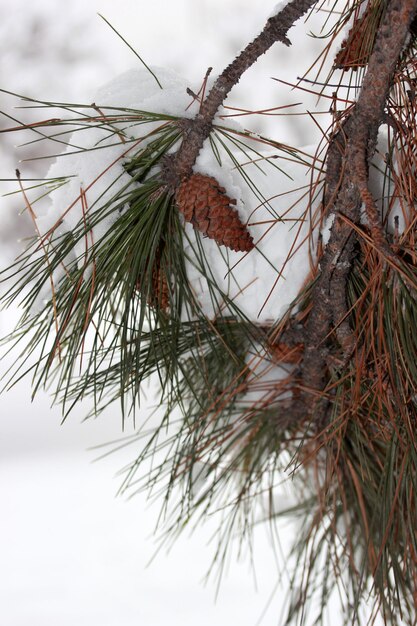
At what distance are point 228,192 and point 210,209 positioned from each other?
18 mm

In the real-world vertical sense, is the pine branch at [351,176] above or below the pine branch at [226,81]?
below

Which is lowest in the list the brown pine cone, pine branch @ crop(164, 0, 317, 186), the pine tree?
the pine tree

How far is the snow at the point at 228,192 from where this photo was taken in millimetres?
313

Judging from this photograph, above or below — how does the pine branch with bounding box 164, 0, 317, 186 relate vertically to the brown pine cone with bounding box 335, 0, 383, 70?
below

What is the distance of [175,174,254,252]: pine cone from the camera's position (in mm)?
303

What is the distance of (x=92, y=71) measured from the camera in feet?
3.72

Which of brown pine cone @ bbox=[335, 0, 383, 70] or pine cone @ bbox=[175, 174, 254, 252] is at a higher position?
brown pine cone @ bbox=[335, 0, 383, 70]

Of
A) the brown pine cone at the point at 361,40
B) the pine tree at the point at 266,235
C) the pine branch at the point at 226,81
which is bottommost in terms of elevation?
the pine tree at the point at 266,235

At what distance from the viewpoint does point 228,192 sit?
0.32 m

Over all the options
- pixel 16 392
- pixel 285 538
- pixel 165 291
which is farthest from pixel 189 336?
pixel 16 392

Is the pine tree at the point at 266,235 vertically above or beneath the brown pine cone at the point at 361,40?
beneath

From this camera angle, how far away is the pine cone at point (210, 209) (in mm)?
303

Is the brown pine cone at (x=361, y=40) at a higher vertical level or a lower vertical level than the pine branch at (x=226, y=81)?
higher

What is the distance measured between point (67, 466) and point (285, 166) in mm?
724
